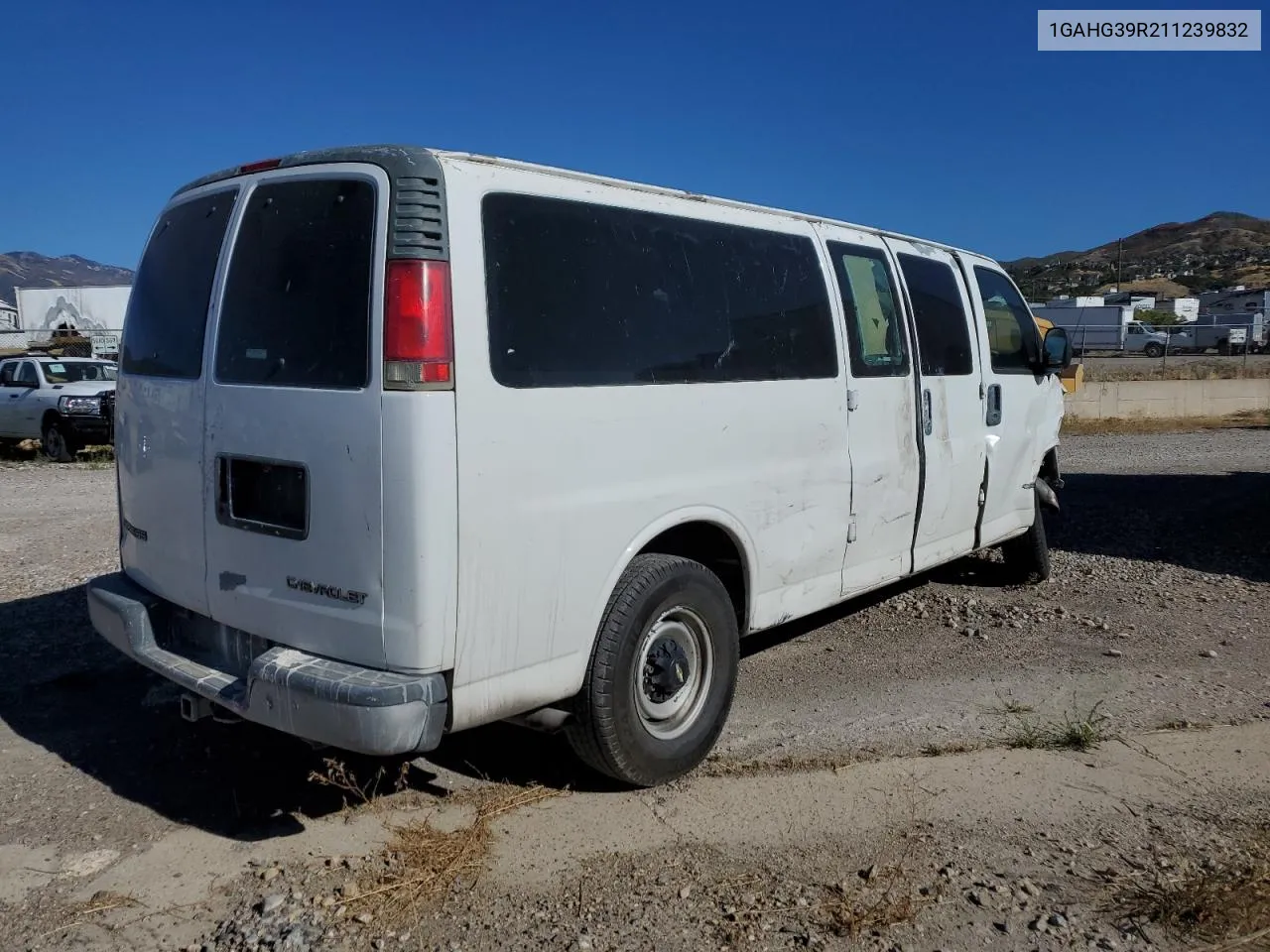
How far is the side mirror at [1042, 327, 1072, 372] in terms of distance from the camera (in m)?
6.94

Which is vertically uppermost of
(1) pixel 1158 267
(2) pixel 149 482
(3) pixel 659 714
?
(1) pixel 1158 267

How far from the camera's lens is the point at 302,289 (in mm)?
3527

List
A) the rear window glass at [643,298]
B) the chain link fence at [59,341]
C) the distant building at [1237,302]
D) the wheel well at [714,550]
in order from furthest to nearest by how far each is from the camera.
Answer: the distant building at [1237,302]
the chain link fence at [59,341]
the wheel well at [714,550]
the rear window glass at [643,298]

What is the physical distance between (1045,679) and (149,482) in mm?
4291

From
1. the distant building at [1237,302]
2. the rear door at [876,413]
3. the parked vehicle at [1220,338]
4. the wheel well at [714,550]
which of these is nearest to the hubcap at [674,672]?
the wheel well at [714,550]

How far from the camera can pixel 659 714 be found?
13.8 feet

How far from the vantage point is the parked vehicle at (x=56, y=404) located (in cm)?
1698

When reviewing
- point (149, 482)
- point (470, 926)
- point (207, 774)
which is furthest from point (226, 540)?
point (470, 926)

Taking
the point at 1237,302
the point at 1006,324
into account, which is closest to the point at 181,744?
the point at 1006,324

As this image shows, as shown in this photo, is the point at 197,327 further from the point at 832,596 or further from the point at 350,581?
the point at 832,596

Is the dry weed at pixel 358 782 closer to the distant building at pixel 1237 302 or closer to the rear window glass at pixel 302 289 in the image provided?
the rear window glass at pixel 302 289

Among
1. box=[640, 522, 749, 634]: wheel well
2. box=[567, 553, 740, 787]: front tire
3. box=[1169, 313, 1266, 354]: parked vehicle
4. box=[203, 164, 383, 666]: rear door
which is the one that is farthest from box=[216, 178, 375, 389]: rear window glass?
box=[1169, 313, 1266, 354]: parked vehicle

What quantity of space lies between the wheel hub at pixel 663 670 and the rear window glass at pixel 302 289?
5.18ft

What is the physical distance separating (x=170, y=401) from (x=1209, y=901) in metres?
3.81
